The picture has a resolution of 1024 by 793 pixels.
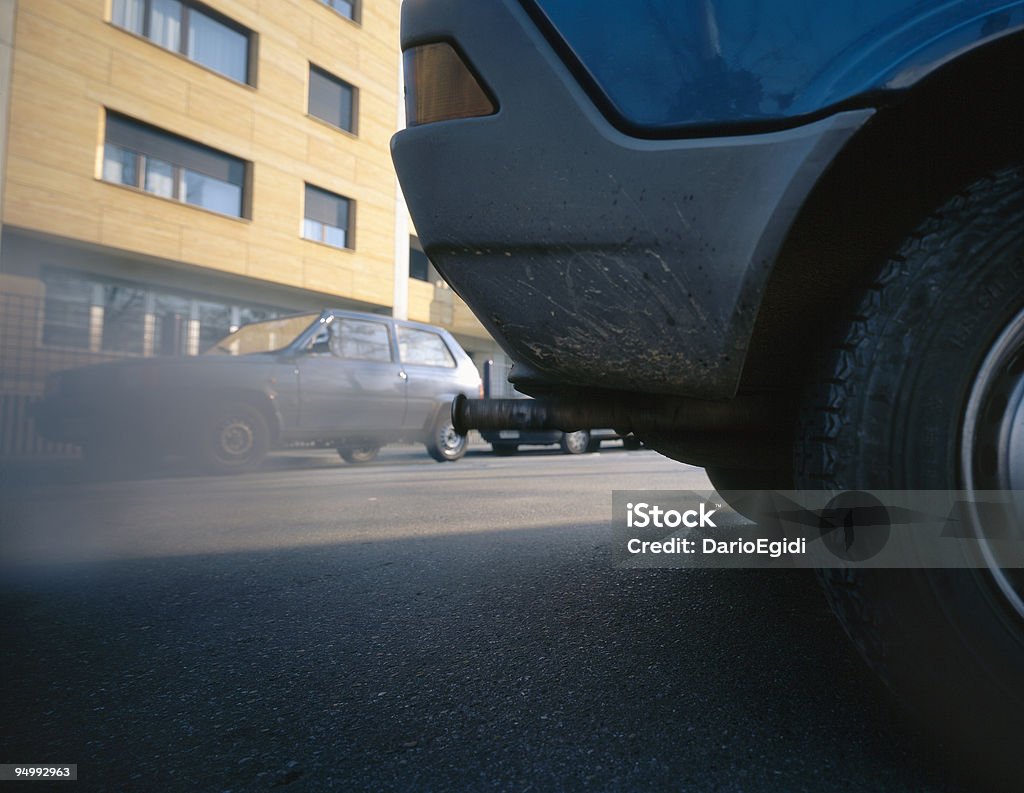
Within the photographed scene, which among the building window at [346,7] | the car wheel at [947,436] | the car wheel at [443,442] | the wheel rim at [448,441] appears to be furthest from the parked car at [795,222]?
the building window at [346,7]

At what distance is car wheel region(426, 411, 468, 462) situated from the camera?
8539mm

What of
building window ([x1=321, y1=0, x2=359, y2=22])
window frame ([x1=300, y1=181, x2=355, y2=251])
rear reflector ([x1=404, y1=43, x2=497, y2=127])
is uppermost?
building window ([x1=321, y1=0, x2=359, y2=22])

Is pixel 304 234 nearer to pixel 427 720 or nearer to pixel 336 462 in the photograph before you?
pixel 336 462

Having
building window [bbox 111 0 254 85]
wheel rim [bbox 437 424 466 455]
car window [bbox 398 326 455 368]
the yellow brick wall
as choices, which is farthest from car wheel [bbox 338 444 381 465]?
building window [bbox 111 0 254 85]

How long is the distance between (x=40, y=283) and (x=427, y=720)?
13254 mm

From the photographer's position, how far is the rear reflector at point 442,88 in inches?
48.5

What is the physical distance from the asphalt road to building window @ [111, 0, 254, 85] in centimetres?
1305

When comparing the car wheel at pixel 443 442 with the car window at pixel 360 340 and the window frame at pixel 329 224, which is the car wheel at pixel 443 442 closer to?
the car window at pixel 360 340

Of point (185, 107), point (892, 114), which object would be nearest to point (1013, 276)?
point (892, 114)

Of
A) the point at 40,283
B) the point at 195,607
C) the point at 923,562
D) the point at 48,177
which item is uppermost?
the point at 48,177

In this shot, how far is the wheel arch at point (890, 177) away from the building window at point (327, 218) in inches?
606

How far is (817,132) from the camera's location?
3.43ft

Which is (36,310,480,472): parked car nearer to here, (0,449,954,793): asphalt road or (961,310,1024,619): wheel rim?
(0,449,954,793): asphalt road

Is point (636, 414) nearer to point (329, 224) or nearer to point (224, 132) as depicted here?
point (224, 132)
